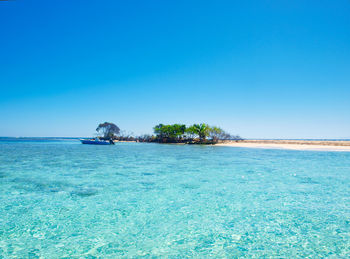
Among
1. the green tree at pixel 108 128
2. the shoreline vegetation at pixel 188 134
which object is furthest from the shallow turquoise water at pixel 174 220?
the green tree at pixel 108 128

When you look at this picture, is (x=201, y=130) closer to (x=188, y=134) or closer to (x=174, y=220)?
(x=188, y=134)

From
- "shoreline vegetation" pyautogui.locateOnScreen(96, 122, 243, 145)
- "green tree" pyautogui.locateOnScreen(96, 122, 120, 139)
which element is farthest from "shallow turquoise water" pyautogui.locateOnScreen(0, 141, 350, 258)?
"green tree" pyautogui.locateOnScreen(96, 122, 120, 139)

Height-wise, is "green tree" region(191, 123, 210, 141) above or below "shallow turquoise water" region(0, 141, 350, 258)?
above

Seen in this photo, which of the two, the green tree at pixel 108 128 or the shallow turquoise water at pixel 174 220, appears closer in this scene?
the shallow turquoise water at pixel 174 220

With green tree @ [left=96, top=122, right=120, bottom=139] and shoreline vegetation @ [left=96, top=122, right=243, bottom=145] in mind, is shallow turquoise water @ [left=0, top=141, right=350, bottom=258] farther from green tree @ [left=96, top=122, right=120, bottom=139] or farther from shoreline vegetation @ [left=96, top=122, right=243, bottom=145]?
green tree @ [left=96, top=122, right=120, bottom=139]

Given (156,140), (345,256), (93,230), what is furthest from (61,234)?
(156,140)

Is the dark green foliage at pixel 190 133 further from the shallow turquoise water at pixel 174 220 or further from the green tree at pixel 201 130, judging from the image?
the shallow turquoise water at pixel 174 220

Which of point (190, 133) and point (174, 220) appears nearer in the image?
point (174, 220)

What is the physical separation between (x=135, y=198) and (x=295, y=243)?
18.2ft

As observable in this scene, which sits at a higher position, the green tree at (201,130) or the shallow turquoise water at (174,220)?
the green tree at (201,130)

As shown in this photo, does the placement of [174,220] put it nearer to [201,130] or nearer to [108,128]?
[201,130]

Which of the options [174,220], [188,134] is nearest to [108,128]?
[188,134]

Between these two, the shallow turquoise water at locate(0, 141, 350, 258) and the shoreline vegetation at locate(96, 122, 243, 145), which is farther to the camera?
the shoreline vegetation at locate(96, 122, 243, 145)

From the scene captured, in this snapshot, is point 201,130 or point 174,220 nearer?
point 174,220
